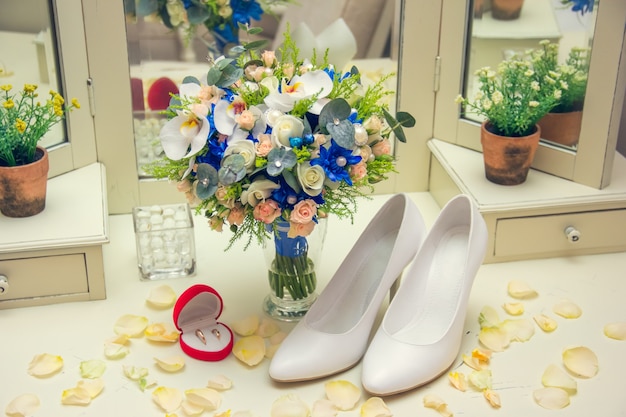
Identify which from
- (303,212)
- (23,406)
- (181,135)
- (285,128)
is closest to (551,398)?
(303,212)

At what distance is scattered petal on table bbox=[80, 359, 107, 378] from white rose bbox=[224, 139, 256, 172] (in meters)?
0.41

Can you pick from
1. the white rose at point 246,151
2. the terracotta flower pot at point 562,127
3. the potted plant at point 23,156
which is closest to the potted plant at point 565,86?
the terracotta flower pot at point 562,127

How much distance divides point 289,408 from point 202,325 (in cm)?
25

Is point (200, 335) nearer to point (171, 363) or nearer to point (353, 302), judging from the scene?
point (171, 363)

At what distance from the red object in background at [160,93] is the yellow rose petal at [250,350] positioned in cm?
60

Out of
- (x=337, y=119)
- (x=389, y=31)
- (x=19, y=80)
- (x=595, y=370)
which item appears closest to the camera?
(x=337, y=119)

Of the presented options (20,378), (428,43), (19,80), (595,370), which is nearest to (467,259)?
(595,370)

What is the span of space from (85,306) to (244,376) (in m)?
0.37

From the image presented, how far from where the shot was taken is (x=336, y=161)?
50.3 inches

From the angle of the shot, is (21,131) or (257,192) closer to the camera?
(257,192)

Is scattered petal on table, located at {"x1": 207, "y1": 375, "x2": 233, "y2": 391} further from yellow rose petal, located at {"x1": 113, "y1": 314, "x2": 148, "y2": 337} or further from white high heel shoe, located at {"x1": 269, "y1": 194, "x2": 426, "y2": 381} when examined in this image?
yellow rose petal, located at {"x1": 113, "y1": 314, "x2": 148, "y2": 337}

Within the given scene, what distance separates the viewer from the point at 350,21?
1827 millimetres

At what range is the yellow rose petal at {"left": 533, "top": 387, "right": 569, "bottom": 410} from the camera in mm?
1290

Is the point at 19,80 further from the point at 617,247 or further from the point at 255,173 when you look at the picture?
the point at 617,247
